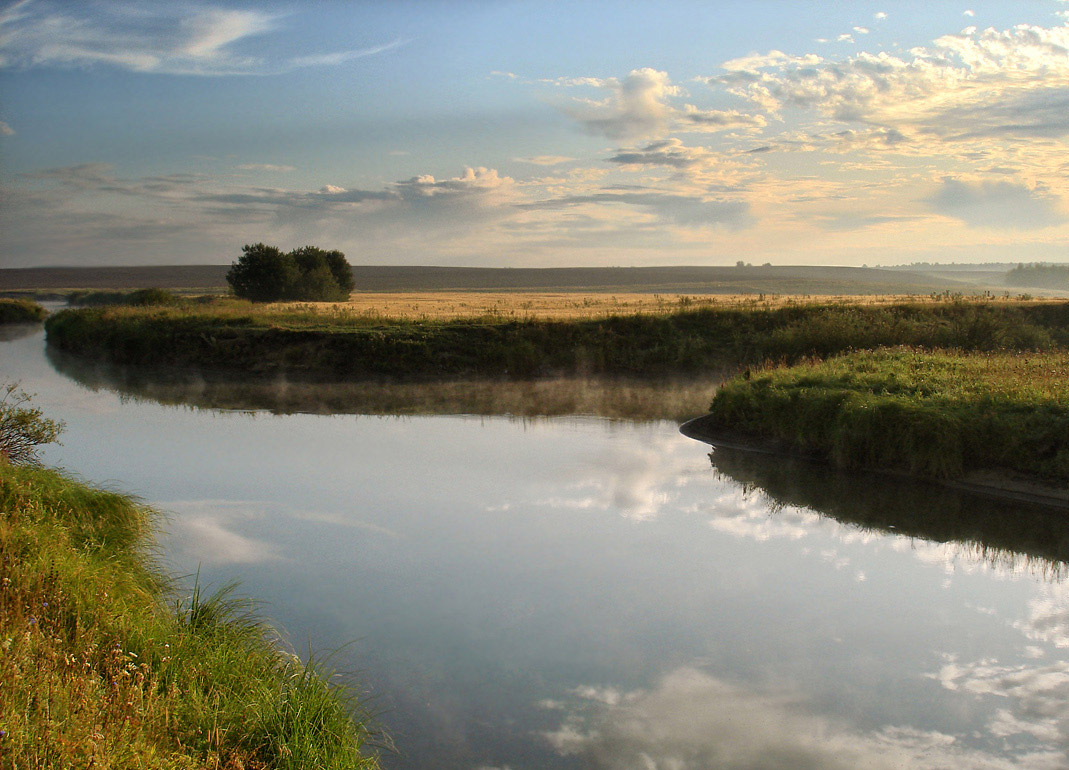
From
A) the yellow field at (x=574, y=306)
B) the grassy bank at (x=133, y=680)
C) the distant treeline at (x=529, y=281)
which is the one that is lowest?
the grassy bank at (x=133, y=680)

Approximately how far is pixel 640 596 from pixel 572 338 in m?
21.0

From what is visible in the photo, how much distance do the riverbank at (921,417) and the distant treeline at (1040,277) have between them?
467 ft

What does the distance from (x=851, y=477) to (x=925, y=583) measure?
184 inches

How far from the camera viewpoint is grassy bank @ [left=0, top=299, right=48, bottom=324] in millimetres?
58250

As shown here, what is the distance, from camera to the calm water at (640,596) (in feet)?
20.4

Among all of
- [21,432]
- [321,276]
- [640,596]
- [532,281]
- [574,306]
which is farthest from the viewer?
[532,281]

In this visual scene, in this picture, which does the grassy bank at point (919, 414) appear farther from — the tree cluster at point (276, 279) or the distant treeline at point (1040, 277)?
the distant treeline at point (1040, 277)

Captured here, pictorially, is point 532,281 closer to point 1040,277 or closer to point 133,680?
point 1040,277

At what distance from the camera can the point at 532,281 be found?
147 meters

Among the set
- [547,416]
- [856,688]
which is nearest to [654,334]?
[547,416]

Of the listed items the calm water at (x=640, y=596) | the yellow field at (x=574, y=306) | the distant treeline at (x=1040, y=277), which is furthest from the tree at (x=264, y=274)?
the distant treeline at (x=1040, y=277)

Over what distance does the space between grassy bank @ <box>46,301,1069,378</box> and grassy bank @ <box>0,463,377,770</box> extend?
20.5 meters

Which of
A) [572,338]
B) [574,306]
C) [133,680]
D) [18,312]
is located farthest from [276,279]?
[133,680]

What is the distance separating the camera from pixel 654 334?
30156mm
